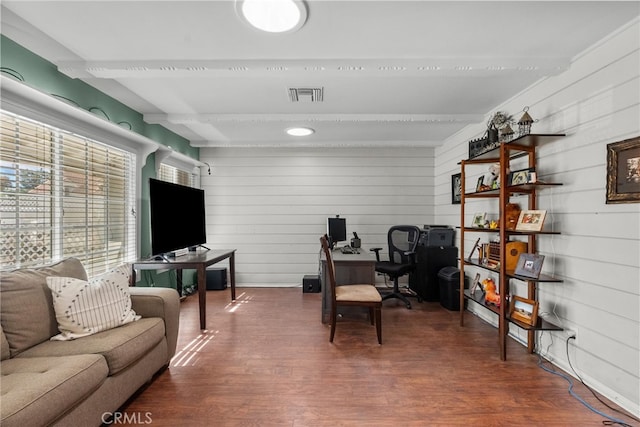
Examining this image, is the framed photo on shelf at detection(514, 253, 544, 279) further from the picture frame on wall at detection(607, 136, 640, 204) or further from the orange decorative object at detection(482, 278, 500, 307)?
the picture frame on wall at detection(607, 136, 640, 204)

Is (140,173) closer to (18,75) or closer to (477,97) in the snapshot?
(18,75)

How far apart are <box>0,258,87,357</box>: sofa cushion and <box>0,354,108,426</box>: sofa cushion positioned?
15 centimetres

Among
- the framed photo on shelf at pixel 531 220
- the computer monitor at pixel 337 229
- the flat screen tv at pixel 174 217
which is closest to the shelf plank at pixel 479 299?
the framed photo on shelf at pixel 531 220

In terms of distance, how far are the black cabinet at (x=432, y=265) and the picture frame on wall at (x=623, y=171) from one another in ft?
7.22

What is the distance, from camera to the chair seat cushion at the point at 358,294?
2.70 metres

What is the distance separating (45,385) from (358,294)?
223 centimetres

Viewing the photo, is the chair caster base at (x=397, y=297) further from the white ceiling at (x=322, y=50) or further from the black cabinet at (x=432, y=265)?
the white ceiling at (x=322, y=50)

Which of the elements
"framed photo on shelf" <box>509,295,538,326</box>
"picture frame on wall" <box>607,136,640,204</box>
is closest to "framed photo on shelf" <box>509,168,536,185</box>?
"picture frame on wall" <box>607,136,640,204</box>

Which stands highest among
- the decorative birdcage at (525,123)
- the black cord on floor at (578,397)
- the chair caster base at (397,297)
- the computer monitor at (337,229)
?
the decorative birdcage at (525,123)

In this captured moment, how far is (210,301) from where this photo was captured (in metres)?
3.93

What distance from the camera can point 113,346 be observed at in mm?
1601

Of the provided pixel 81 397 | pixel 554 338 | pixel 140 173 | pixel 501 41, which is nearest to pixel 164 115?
pixel 140 173

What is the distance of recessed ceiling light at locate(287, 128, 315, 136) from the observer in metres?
3.84

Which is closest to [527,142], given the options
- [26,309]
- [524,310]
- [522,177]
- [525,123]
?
[525,123]
